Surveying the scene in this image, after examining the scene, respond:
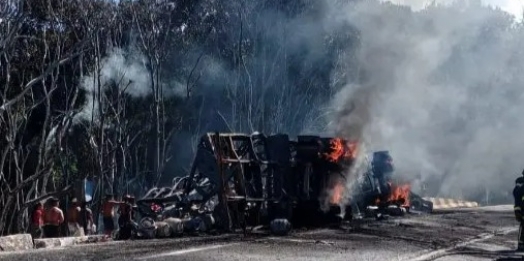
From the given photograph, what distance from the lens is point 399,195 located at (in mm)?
28297

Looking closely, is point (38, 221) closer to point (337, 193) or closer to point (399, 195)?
point (337, 193)

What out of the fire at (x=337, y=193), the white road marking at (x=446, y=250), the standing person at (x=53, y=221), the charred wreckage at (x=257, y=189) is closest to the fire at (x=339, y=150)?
the charred wreckage at (x=257, y=189)

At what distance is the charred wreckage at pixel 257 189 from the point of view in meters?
19.7

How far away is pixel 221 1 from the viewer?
3412 cm

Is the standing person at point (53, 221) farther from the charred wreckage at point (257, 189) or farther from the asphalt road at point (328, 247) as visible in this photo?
the asphalt road at point (328, 247)

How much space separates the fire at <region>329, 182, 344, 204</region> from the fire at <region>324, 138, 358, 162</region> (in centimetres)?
101

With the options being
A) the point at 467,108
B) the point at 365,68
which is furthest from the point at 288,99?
the point at 467,108

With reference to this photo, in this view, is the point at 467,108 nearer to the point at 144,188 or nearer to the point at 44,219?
the point at 144,188

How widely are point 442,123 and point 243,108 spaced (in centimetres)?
1387

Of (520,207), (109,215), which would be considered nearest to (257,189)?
(109,215)

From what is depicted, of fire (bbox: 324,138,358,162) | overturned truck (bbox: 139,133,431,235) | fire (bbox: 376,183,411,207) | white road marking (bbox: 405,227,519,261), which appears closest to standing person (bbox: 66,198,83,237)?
overturned truck (bbox: 139,133,431,235)

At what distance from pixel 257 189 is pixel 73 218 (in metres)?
5.34

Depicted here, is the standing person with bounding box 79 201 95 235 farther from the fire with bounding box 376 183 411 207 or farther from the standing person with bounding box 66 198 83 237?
the fire with bounding box 376 183 411 207

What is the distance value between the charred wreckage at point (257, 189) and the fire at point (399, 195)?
198 centimetres
